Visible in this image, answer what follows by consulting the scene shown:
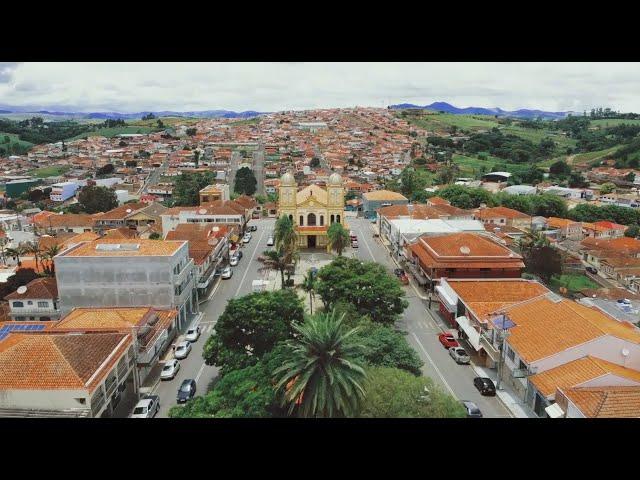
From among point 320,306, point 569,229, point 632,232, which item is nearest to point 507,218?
point 569,229

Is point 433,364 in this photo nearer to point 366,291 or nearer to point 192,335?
point 366,291

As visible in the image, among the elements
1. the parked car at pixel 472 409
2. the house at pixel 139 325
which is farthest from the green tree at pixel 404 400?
the house at pixel 139 325

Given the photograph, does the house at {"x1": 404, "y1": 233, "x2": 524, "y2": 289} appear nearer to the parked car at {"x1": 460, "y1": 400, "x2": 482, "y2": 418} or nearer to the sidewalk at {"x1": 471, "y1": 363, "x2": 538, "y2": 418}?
the sidewalk at {"x1": 471, "y1": 363, "x2": 538, "y2": 418}

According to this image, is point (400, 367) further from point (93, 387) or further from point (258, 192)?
point (258, 192)

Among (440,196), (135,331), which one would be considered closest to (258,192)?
(440,196)

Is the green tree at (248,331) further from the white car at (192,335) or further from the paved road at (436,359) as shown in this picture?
the paved road at (436,359)
